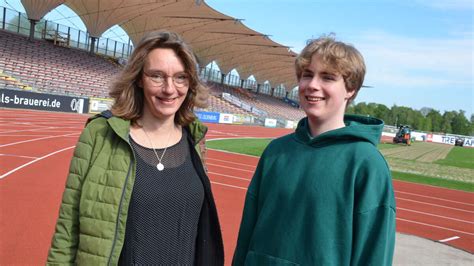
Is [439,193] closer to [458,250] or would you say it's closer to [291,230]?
[458,250]

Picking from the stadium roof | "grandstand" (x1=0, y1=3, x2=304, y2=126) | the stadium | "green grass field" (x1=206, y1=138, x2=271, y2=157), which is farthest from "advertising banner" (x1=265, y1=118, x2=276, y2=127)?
"green grass field" (x1=206, y1=138, x2=271, y2=157)

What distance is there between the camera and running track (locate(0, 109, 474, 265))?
547cm

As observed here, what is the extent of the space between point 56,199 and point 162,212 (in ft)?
18.6

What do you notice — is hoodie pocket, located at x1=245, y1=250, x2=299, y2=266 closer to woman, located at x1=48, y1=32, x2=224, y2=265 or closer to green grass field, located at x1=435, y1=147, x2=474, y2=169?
woman, located at x1=48, y1=32, x2=224, y2=265

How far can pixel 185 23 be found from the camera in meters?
45.2

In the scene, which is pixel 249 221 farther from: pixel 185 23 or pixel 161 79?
pixel 185 23

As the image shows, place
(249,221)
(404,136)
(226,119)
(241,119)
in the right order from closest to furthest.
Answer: (249,221) < (226,119) < (404,136) < (241,119)

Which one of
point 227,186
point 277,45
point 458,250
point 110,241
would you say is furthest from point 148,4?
point 110,241

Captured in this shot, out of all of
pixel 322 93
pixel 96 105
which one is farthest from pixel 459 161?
pixel 322 93

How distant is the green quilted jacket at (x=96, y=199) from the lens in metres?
2.11

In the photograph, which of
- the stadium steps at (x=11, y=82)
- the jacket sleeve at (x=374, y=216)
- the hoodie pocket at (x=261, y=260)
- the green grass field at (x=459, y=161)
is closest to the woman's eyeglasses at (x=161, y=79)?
the hoodie pocket at (x=261, y=260)

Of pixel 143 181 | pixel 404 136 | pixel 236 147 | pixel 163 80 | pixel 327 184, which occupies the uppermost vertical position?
pixel 163 80

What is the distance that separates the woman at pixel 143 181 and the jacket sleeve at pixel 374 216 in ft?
2.96

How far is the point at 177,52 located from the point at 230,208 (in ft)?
20.2
